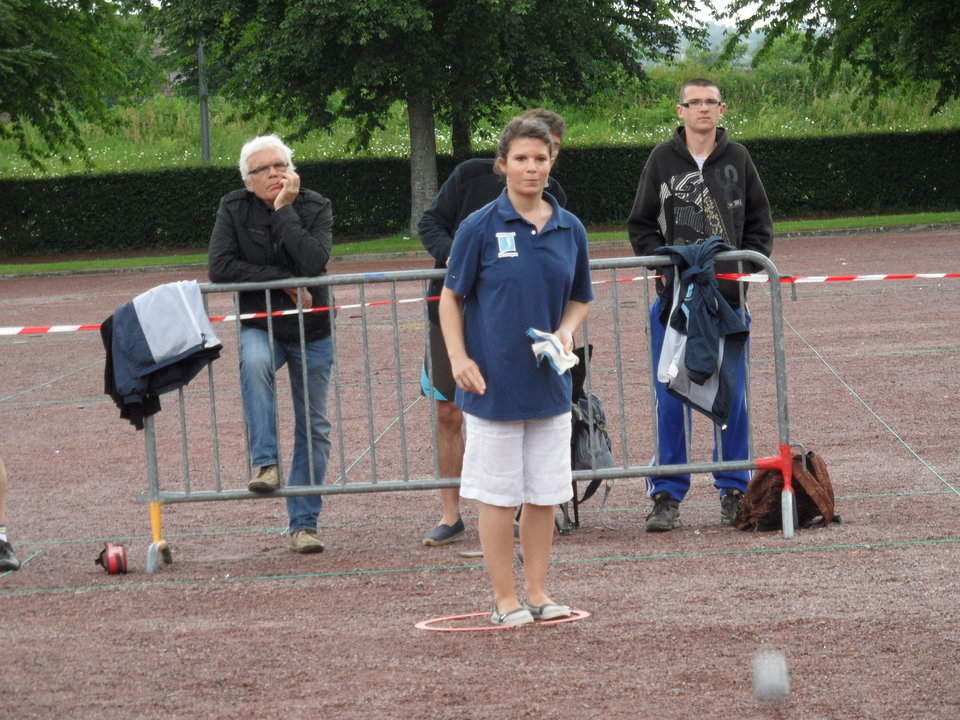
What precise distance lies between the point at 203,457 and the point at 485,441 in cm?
449

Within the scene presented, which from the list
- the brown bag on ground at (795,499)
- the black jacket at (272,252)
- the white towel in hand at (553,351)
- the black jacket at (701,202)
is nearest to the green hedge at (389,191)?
the black jacket at (701,202)

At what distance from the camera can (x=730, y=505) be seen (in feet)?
22.2

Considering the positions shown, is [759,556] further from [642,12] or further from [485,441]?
[642,12]

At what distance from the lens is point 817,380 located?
35.1 ft

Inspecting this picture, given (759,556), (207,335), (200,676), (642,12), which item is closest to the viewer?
(200,676)

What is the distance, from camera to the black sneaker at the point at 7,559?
6.37 meters

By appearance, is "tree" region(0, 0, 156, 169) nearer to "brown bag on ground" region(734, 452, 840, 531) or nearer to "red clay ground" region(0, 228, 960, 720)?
"red clay ground" region(0, 228, 960, 720)

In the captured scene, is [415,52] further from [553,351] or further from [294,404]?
[553,351]

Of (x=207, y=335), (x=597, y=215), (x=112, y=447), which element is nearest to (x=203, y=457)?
(x=112, y=447)

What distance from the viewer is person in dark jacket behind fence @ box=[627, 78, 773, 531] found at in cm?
676

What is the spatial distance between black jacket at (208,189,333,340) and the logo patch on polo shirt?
197 cm

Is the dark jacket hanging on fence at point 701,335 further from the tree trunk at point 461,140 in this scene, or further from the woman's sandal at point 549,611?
the tree trunk at point 461,140

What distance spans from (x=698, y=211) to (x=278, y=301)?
2135 millimetres

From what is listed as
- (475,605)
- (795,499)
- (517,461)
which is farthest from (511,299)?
(795,499)
